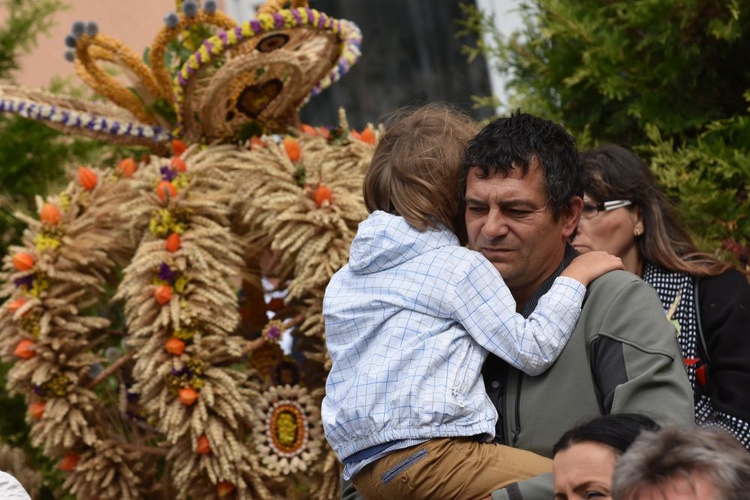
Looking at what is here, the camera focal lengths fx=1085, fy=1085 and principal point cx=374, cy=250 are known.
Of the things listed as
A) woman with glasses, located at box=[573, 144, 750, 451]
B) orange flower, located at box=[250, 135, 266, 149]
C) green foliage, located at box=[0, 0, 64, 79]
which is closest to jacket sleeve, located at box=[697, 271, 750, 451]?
woman with glasses, located at box=[573, 144, 750, 451]

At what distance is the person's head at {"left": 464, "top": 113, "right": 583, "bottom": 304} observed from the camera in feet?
7.38

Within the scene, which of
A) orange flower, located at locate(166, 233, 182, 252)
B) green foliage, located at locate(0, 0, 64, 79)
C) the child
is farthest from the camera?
green foliage, located at locate(0, 0, 64, 79)

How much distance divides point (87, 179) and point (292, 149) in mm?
779

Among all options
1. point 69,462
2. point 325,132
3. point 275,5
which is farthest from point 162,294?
point 275,5

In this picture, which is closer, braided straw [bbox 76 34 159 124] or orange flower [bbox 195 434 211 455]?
orange flower [bbox 195 434 211 455]

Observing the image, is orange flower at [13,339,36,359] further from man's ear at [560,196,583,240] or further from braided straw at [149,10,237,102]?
man's ear at [560,196,583,240]

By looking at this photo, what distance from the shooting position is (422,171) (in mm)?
2402

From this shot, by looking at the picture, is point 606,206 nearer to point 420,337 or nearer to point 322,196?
point 322,196

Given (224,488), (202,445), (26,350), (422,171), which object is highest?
(422,171)

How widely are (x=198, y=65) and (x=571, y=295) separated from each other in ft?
6.45

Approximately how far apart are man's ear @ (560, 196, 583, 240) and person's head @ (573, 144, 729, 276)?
2.80ft

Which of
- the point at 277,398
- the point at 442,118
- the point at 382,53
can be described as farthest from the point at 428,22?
the point at 442,118

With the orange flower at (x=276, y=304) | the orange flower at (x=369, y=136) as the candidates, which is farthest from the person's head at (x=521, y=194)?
the orange flower at (x=276, y=304)

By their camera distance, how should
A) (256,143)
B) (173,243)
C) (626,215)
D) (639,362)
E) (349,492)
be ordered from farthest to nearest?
(256,143)
(173,243)
(626,215)
(349,492)
(639,362)
